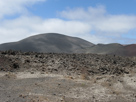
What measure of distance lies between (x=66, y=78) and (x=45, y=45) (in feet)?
55.0

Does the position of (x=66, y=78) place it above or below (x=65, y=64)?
below

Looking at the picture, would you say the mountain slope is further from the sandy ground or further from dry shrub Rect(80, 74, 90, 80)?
the sandy ground

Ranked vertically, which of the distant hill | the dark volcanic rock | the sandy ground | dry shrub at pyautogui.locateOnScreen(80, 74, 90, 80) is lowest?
the sandy ground

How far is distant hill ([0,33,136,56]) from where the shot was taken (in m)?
24.0

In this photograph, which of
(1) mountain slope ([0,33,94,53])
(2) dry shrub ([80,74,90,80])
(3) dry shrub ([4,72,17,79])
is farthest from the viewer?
(1) mountain slope ([0,33,94,53])

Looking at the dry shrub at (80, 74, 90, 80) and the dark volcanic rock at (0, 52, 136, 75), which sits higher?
the dark volcanic rock at (0, 52, 136, 75)

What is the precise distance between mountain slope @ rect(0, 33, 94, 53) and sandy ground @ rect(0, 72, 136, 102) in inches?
573

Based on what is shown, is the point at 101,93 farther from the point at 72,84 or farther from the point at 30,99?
the point at 30,99

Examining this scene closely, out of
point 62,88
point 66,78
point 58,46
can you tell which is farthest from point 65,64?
point 58,46

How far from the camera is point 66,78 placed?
12203 millimetres

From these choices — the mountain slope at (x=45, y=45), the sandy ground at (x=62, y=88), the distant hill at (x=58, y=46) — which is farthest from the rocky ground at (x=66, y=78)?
the mountain slope at (x=45, y=45)

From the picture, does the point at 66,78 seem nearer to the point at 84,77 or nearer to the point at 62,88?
the point at 84,77

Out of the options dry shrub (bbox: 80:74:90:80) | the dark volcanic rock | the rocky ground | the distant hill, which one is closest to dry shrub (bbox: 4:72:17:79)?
the rocky ground

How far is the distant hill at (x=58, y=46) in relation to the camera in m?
24.0
